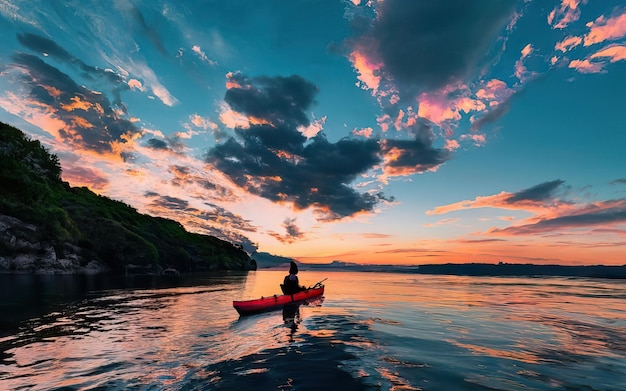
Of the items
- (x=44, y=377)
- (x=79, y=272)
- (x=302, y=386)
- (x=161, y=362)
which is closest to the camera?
(x=302, y=386)

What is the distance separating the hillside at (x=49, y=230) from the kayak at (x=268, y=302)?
54752mm

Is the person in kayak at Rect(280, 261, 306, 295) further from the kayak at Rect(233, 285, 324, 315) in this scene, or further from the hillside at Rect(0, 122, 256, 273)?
the hillside at Rect(0, 122, 256, 273)

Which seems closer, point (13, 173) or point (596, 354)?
point (596, 354)

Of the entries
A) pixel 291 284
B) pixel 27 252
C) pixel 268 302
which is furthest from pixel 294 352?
pixel 27 252

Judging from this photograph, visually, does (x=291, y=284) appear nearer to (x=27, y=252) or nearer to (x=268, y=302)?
(x=268, y=302)

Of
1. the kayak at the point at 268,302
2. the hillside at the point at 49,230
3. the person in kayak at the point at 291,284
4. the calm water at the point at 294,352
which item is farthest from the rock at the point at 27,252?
the kayak at the point at 268,302

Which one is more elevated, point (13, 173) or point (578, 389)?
point (13, 173)

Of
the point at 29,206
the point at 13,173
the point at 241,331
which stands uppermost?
the point at 13,173

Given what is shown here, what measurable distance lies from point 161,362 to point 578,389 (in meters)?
13.7

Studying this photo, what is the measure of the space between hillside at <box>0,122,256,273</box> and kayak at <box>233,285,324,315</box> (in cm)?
5475

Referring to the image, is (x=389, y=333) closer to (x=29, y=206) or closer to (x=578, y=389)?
(x=578, y=389)

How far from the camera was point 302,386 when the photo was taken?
28.9 feet

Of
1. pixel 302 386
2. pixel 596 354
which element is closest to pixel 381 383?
pixel 302 386

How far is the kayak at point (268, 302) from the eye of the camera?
22703 mm
